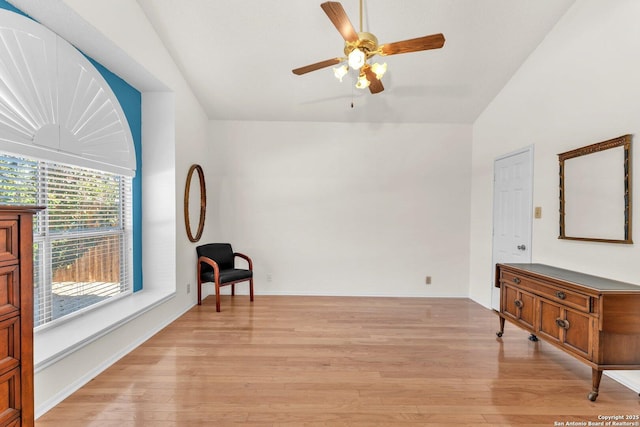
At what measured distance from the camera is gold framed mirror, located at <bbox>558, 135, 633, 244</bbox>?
221cm

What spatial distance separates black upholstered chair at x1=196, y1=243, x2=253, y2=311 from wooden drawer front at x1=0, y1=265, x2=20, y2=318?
7.83 feet

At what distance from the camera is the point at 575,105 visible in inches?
105

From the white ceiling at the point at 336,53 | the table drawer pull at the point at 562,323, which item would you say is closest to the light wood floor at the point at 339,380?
the table drawer pull at the point at 562,323

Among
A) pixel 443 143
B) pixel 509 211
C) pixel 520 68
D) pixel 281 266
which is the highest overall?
pixel 520 68

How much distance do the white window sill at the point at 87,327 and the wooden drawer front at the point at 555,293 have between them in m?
3.63

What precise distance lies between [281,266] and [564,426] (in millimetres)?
3513

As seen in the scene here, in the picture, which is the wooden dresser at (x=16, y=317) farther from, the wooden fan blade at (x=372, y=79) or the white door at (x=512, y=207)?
the white door at (x=512, y=207)

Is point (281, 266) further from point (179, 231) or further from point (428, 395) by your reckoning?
point (428, 395)

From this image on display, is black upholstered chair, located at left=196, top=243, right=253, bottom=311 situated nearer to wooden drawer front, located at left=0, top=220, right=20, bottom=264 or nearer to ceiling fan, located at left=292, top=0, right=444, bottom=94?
wooden drawer front, located at left=0, top=220, right=20, bottom=264

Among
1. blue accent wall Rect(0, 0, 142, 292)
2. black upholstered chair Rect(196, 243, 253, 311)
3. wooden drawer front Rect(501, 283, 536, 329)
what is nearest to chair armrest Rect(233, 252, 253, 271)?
black upholstered chair Rect(196, 243, 253, 311)

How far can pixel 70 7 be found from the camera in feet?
6.62

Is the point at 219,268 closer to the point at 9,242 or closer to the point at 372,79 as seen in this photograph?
the point at 9,242

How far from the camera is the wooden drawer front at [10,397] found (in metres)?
1.30

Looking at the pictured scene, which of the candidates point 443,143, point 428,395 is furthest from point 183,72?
point 428,395
